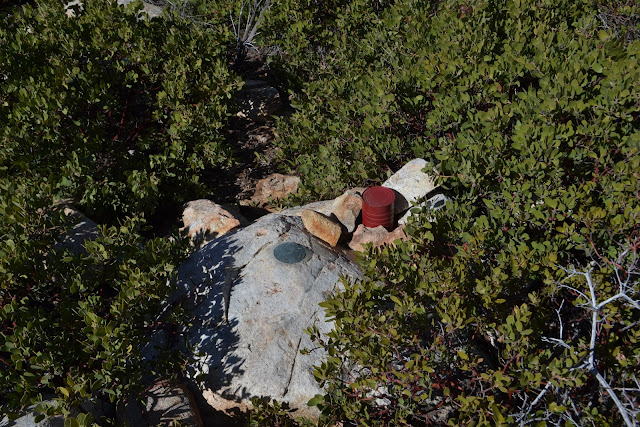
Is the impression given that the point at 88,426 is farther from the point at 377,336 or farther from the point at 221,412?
the point at 377,336

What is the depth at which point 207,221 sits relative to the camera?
5.56 metres

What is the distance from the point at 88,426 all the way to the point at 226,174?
4.54m

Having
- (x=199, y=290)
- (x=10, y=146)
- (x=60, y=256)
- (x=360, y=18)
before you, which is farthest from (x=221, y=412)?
(x=360, y=18)

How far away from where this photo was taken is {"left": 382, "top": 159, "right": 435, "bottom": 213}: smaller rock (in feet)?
16.9

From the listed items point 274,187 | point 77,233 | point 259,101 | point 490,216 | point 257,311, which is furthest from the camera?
point 259,101

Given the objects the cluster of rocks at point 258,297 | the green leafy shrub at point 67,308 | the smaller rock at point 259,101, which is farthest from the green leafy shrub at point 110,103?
the green leafy shrub at point 67,308

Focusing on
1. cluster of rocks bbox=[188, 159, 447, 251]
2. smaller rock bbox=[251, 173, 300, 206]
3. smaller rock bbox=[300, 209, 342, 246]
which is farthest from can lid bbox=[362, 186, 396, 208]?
smaller rock bbox=[251, 173, 300, 206]

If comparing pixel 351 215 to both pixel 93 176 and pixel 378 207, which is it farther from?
pixel 93 176

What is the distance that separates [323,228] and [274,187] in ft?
6.98

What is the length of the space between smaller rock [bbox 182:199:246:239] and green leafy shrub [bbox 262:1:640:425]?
1.17 meters

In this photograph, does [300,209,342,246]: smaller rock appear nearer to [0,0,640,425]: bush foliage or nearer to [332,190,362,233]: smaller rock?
[332,190,362,233]: smaller rock

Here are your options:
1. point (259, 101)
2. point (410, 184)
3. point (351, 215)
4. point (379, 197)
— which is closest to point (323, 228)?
point (351, 215)

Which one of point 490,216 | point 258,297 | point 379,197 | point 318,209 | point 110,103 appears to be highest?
point 110,103

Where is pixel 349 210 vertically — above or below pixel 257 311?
above
